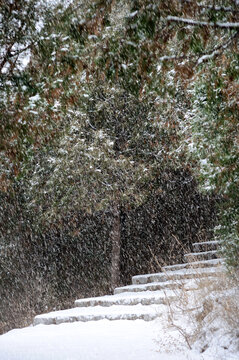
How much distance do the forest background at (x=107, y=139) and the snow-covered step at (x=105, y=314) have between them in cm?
104

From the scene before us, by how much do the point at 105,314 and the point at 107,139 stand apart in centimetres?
466

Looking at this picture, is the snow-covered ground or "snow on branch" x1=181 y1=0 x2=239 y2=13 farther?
the snow-covered ground

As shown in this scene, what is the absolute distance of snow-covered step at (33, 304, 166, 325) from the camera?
668 cm

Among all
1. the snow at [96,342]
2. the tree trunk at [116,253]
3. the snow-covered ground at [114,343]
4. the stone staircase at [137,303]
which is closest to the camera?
the snow-covered ground at [114,343]

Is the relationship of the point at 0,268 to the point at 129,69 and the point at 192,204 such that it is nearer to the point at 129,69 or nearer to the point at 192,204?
the point at 192,204

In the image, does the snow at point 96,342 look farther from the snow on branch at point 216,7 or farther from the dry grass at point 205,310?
the snow on branch at point 216,7

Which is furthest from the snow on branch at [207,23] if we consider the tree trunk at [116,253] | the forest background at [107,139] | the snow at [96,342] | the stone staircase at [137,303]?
the tree trunk at [116,253]

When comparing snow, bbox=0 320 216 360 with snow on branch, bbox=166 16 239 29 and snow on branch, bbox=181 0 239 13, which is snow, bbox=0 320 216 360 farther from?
snow on branch, bbox=181 0 239 13

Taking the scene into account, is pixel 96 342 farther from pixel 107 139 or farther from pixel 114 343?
pixel 107 139

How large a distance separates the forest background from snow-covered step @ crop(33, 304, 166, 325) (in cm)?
104

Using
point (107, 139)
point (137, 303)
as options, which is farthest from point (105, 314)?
point (107, 139)

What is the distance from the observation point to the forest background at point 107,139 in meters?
4.25

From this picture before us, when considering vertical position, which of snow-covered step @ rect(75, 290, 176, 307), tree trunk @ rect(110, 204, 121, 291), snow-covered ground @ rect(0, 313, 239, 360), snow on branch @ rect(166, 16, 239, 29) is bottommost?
snow-covered ground @ rect(0, 313, 239, 360)

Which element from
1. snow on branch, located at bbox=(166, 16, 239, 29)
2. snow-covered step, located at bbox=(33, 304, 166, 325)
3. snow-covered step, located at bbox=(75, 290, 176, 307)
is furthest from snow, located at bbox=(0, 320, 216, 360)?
snow on branch, located at bbox=(166, 16, 239, 29)
